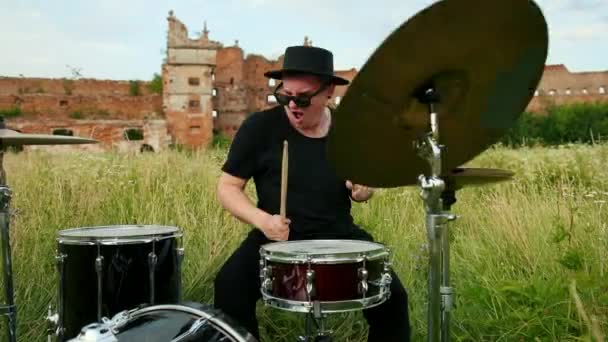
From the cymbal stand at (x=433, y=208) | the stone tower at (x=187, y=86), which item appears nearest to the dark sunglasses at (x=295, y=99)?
the cymbal stand at (x=433, y=208)

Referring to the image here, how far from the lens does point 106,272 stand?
8.51ft

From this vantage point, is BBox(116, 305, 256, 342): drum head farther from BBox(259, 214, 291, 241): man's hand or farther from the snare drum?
BBox(259, 214, 291, 241): man's hand

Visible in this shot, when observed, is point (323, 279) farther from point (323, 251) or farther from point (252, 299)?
point (252, 299)

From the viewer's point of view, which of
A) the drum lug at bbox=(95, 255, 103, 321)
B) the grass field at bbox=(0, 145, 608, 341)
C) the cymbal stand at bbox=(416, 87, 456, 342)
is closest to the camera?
the cymbal stand at bbox=(416, 87, 456, 342)

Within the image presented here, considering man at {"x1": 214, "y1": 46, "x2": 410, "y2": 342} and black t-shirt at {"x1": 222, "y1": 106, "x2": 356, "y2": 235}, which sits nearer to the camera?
man at {"x1": 214, "y1": 46, "x2": 410, "y2": 342}

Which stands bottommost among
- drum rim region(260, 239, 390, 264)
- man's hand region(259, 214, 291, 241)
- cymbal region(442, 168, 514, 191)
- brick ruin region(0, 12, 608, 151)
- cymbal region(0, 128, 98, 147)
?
drum rim region(260, 239, 390, 264)

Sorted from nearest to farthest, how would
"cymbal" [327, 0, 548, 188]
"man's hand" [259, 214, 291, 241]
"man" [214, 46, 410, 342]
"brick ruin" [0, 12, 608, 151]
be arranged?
"cymbal" [327, 0, 548, 188] < "man's hand" [259, 214, 291, 241] < "man" [214, 46, 410, 342] < "brick ruin" [0, 12, 608, 151]

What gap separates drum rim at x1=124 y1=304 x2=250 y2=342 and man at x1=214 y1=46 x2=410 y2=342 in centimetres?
68

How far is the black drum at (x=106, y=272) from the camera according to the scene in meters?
2.59

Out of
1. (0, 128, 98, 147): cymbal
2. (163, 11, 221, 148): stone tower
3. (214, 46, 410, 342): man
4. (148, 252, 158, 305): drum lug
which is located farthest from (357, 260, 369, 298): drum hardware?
(163, 11, 221, 148): stone tower

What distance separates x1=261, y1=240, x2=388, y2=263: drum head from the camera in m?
2.13

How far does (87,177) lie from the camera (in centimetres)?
553

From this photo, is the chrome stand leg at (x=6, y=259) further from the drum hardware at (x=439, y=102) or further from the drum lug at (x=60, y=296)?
the drum hardware at (x=439, y=102)

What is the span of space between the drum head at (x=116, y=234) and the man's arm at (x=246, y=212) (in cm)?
29
